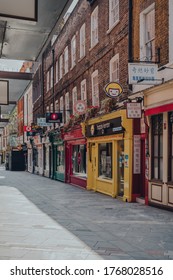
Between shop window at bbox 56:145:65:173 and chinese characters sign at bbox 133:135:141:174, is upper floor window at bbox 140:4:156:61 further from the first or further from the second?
shop window at bbox 56:145:65:173

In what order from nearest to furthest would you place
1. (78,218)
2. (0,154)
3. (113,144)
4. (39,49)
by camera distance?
(39,49) < (78,218) < (113,144) < (0,154)

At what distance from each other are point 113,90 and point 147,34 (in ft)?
7.30

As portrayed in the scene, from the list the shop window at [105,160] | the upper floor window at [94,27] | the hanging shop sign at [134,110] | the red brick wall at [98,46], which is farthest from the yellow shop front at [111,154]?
the upper floor window at [94,27]

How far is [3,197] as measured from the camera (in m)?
14.2

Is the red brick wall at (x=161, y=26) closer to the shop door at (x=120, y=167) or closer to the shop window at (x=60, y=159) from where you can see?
the shop door at (x=120, y=167)

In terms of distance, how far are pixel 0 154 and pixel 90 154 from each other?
64.0 meters

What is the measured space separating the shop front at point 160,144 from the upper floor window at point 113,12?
4680 millimetres

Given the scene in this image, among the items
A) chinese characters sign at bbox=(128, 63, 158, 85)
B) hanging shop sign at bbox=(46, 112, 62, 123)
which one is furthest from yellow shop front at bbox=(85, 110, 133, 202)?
hanging shop sign at bbox=(46, 112, 62, 123)

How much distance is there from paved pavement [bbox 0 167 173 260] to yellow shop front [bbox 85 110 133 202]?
1.29 meters

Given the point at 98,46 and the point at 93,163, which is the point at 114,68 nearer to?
the point at 98,46

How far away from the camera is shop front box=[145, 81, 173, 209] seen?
10.6 metres

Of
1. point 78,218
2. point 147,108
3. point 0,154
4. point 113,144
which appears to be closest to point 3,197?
point 113,144
